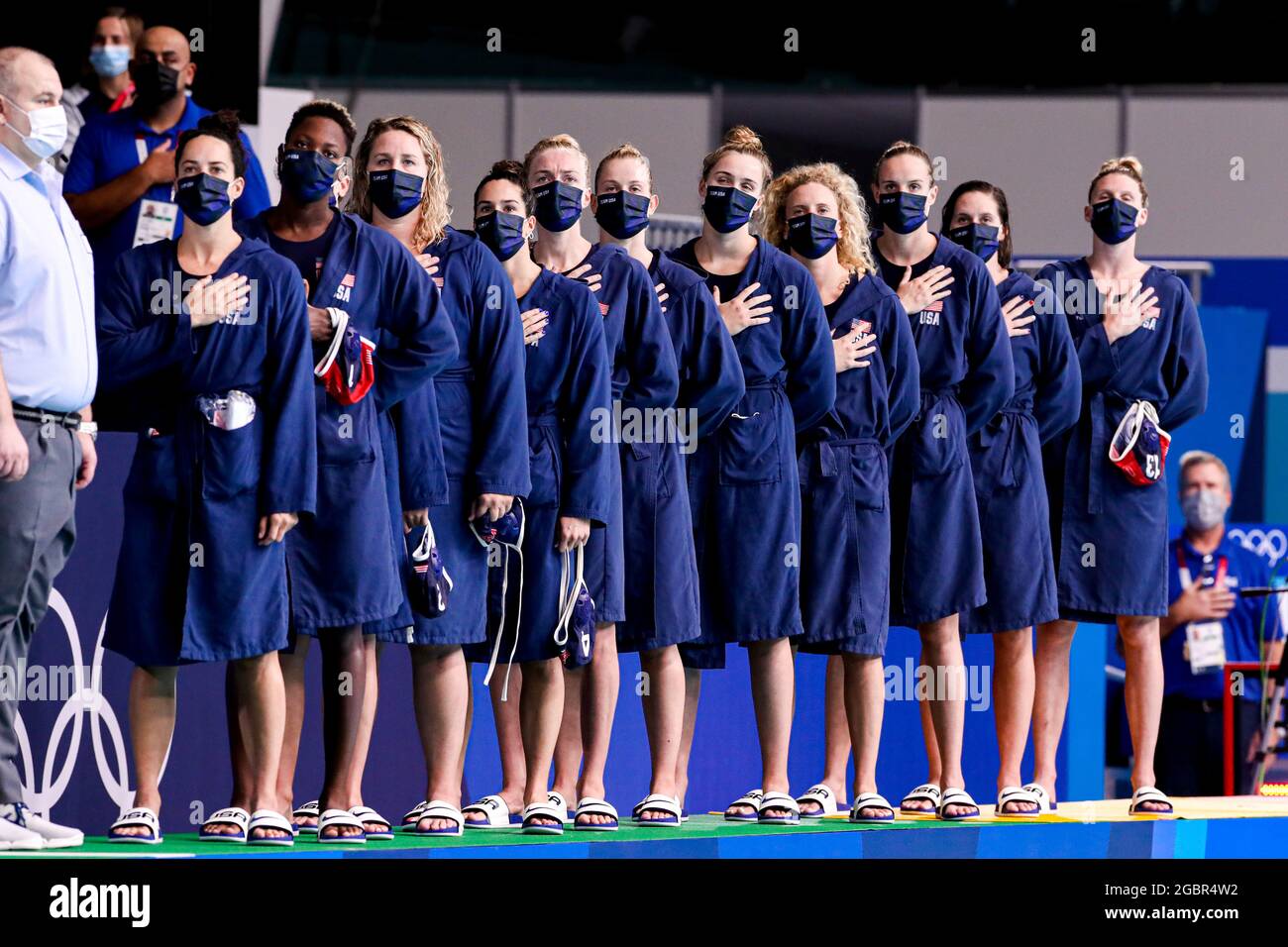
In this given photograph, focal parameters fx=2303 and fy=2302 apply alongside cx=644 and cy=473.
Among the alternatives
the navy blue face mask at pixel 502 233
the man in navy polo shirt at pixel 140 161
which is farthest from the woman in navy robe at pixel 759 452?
the man in navy polo shirt at pixel 140 161

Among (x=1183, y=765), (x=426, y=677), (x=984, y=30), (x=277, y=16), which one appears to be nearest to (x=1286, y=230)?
(x=984, y=30)

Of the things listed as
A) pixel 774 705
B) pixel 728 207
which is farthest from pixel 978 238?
pixel 774 705

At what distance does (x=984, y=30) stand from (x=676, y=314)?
32.0ft

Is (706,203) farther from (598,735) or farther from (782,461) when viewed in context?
(598,735)

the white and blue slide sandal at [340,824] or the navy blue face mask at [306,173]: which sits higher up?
the navy blue face mask at [306,173]

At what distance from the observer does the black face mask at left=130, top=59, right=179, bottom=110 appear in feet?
26.7

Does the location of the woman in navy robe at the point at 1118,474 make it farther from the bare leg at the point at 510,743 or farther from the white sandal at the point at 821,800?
the bare leg at the point at 510,743

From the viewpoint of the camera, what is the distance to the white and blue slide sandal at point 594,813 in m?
Result: 6.46

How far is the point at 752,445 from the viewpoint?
7055 millimetres

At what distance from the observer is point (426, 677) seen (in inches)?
249

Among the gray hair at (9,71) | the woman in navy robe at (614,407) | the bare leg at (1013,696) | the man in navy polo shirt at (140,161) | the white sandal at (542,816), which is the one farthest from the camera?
the man in navy polo shirt at (140,161)

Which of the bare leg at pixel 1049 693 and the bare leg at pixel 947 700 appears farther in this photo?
the bare leg at pixel 1049 693

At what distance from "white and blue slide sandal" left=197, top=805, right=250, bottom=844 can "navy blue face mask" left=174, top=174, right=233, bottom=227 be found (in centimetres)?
151

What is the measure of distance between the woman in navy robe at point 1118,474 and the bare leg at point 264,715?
2.90m
